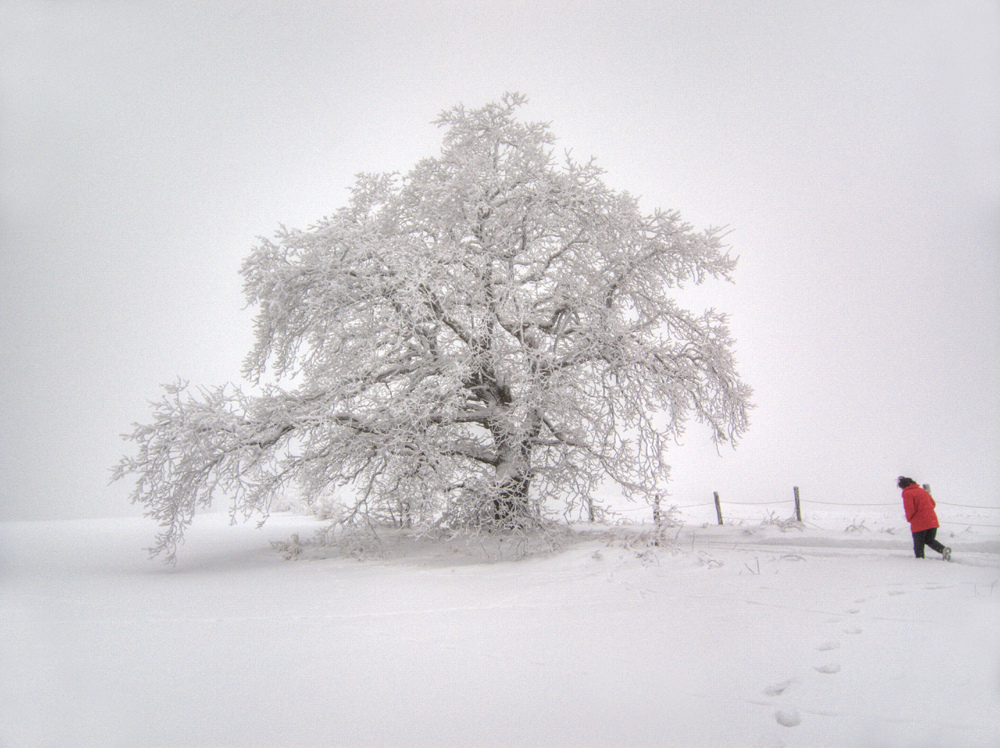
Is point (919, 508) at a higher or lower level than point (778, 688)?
higher

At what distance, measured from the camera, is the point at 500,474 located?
Result: 9156 millimetres

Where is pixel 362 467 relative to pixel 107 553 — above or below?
above

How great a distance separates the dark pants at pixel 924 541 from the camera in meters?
5.98

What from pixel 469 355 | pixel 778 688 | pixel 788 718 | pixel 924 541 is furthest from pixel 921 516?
pixel 469 355

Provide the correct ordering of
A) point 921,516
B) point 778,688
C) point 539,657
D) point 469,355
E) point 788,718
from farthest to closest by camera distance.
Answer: point 469,355 < point 921,516 < point 539,657 < point 778,688 < point 788,718

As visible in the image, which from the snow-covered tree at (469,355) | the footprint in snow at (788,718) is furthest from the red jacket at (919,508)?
the footprint in snow at (788,718)

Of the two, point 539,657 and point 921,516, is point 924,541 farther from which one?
point 539,657

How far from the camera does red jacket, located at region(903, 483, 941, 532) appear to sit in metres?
5.94

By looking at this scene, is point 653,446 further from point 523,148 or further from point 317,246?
point 317,246

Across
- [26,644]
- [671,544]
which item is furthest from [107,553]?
[671,544]

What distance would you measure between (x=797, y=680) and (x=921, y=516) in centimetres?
385

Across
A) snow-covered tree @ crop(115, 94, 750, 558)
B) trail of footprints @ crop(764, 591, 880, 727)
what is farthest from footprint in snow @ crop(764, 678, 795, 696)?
snow-covered tree @ crop(115, 94, 750, 558)

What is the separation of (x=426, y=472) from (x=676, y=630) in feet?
17.1

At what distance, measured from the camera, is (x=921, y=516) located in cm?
600
